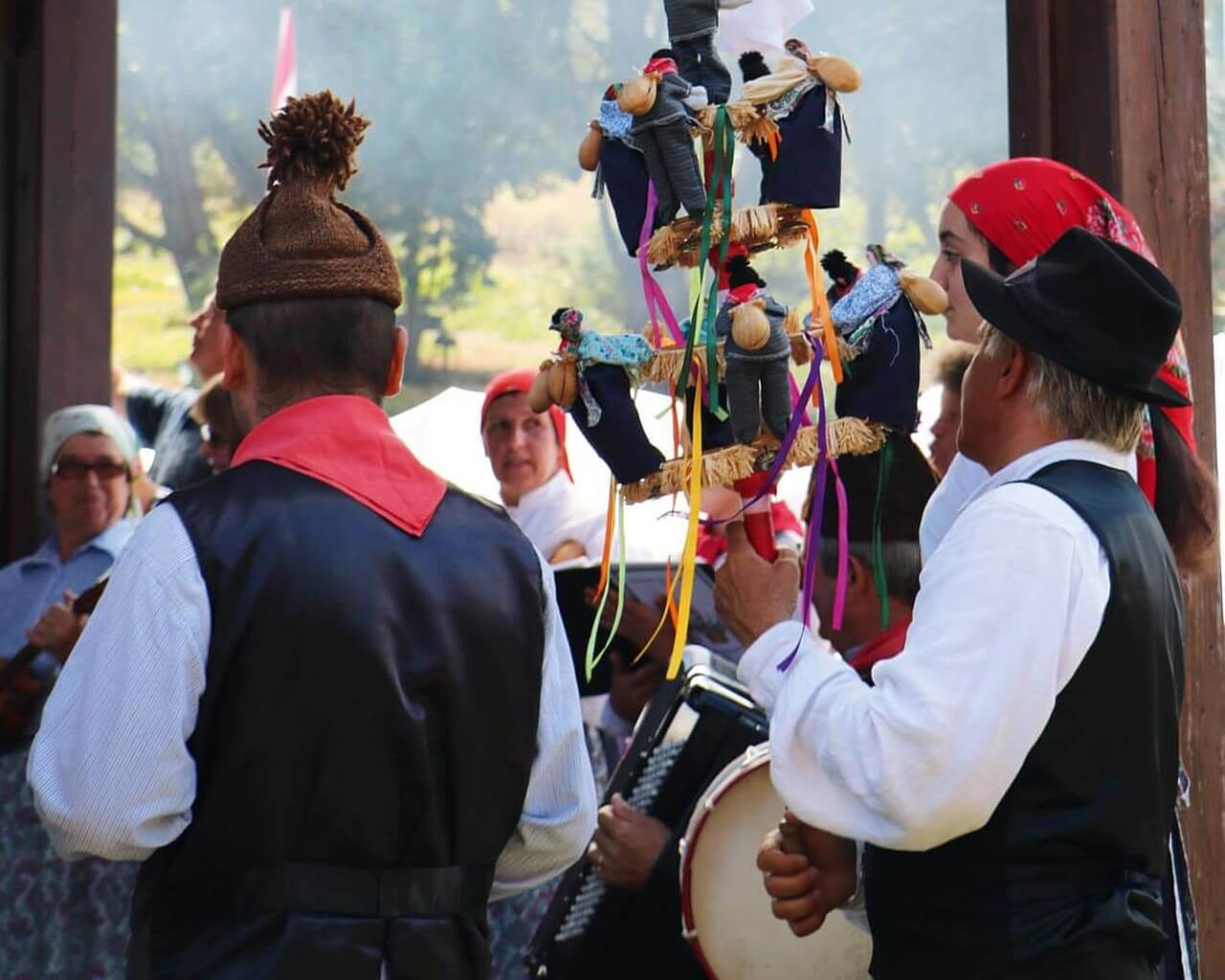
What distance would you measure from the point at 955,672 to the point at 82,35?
380 cm

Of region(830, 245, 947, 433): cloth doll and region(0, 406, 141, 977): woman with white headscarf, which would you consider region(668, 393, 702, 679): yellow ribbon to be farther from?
region(0, 406, 141, 977): woman with white headscarf

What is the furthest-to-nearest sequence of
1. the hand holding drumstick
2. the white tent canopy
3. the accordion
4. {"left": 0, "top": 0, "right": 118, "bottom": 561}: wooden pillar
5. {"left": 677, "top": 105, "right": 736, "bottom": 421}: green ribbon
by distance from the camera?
1. the white tent canopy
2. {"left": 0, "top": 0, "right": 118, "bottom": 561}: wooden pillar
3. the accordion
4. {"left": 677, "top": 105, "right": 736, "bottom": 421}: green ribbon
5. the hand holding drumstick

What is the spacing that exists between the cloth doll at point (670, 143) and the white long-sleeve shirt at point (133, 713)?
914 mm

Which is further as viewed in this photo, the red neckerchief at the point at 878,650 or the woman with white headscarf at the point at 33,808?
the woman with white headscarf at the point at 33,808

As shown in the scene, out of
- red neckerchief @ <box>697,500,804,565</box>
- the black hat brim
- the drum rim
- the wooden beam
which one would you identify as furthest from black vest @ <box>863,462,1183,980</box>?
red neckerchief @ <box>697,500,804,565</box>

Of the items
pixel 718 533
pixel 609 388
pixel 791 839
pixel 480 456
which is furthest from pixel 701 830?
pixel 480 456

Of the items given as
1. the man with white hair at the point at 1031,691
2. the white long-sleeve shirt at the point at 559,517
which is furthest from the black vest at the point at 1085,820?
the white long-sleeve shirt at the point at 559,517

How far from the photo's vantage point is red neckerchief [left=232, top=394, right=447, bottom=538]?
238 centimetres

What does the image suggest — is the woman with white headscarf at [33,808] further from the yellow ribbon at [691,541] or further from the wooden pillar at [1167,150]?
the wooden pillar at [1167,150]

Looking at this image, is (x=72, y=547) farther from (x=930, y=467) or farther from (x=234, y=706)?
(x=234, y=706)

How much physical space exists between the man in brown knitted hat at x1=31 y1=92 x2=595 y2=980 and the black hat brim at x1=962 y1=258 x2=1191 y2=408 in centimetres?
73

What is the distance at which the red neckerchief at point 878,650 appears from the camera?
3.19m

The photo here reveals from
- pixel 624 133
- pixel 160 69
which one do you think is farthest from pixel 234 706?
pixel 160 69

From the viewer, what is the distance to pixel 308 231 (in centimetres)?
246
